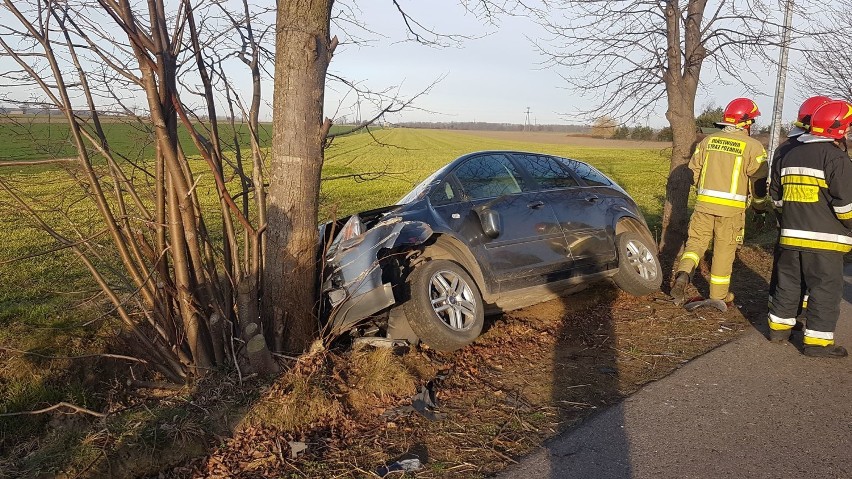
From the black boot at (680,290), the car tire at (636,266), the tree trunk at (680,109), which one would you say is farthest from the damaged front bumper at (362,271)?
the tree trunk at (680,109)

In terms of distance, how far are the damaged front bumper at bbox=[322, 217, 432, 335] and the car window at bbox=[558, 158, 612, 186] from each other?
2.49 m

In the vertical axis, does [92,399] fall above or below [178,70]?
below

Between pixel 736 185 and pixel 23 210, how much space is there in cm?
618

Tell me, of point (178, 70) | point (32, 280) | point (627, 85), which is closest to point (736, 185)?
point (627, 85)

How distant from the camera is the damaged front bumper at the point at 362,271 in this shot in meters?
4.86

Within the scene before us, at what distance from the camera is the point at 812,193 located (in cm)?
529

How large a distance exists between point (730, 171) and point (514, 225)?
2.37 m

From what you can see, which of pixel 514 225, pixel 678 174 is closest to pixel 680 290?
pixel 514 225

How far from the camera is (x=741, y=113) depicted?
644 cm

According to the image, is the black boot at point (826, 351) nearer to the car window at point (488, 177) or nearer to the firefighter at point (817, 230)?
the firefighter at point (817, 230)

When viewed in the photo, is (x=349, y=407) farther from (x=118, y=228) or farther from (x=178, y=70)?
(x=178, y=70)

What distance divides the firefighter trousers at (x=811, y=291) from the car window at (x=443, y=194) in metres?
2.88

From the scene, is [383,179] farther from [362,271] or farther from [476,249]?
[362,271]

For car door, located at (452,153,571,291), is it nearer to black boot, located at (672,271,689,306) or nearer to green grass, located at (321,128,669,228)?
green grass, located at (321,128,669,228)
